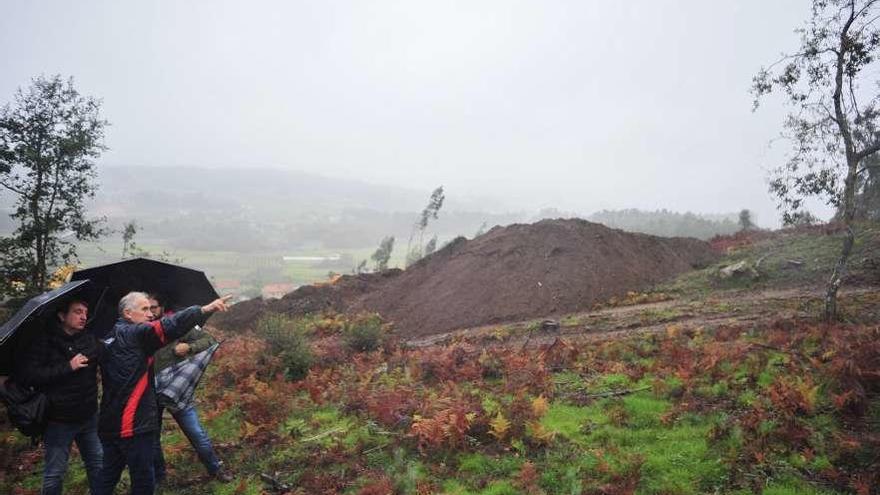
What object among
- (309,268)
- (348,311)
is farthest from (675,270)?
(309,268)

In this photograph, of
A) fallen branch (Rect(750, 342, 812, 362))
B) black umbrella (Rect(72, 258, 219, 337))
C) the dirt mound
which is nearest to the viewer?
black umbrella (Rect(72, 258, 219, 337))

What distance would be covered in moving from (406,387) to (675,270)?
63.1 ft

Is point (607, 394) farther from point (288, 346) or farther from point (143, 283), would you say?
point (143, 283)

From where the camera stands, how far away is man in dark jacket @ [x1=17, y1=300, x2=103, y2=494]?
5.55 m

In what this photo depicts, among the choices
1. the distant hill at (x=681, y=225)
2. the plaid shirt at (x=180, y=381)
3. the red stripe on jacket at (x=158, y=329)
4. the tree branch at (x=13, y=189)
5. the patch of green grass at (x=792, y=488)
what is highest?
the distant hill at (x=681, y=225)

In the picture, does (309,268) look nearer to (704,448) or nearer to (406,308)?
(406,308)

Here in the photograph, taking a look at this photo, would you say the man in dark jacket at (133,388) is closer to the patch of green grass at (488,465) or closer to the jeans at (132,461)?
the jeans at (132,461)

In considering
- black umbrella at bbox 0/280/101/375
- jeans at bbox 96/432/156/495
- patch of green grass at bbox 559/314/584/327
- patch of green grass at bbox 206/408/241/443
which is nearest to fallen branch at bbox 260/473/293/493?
patch of green grass at bbox 206/408/241/443

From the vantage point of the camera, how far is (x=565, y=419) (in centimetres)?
898

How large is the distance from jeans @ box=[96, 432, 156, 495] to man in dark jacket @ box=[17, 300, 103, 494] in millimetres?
238

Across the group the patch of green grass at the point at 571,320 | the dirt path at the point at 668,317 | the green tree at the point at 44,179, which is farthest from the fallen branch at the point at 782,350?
the green tree at the point at 44,179

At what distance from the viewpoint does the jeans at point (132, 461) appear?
218 inches

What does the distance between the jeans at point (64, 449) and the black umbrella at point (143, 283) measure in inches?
42.0

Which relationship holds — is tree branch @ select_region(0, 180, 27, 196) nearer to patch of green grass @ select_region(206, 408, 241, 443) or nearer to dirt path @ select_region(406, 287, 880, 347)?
patch of green grass @ select_region(206, 408, 241, 443)
